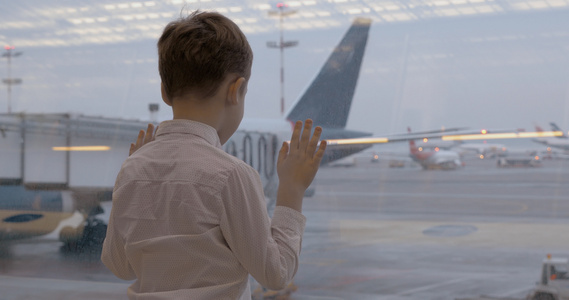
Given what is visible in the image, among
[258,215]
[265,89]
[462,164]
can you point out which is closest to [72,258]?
[265,89]

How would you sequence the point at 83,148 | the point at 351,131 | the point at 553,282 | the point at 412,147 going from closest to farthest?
the point at 351,131 < the point at 553,282 < the point at 412,147 < the point at 83,148

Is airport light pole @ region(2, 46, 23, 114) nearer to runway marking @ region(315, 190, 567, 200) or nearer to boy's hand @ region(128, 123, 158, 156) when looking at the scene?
runway marking @ region(315, 190, 567, 200)

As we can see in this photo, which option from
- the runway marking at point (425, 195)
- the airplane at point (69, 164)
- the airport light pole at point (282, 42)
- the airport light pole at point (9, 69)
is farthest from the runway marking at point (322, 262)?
the airport light pole at point (9, 69)

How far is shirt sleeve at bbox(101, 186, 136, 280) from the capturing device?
707 millimetres

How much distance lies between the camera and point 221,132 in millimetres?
703

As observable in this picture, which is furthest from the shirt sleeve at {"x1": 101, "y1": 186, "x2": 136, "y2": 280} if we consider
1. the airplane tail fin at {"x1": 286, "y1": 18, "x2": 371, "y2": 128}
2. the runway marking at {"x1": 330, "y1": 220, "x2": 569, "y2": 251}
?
the runway marking at {"x1": 330, "y1": 220, "x2": 569, "y2": 251}

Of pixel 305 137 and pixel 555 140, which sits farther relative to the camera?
pixel 555 140

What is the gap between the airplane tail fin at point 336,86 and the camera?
1.56 metres

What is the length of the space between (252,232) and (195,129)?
14cm

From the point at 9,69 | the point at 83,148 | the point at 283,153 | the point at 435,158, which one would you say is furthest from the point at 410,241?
the point at 283,153

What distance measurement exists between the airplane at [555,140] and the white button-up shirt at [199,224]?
1.24m

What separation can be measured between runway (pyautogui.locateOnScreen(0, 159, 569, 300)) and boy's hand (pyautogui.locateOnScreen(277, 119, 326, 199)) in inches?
44.8

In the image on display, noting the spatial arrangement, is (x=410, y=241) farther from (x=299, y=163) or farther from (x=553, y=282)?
(x=299, y=163)

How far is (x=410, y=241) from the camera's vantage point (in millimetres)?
2512
